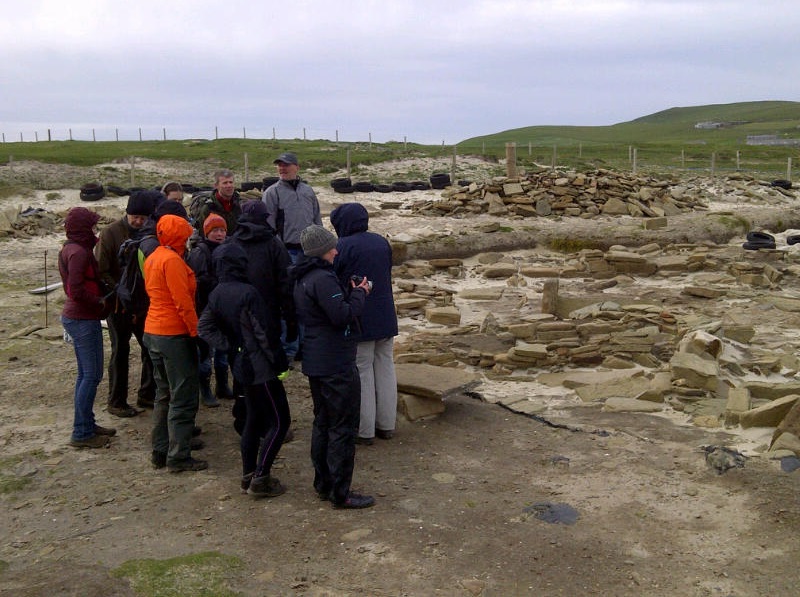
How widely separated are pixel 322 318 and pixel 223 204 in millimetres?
3195

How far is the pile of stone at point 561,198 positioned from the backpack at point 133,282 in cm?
1529

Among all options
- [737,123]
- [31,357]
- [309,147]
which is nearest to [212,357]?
[31,357]

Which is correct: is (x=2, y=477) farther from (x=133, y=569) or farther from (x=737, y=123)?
(x=737, y=123)

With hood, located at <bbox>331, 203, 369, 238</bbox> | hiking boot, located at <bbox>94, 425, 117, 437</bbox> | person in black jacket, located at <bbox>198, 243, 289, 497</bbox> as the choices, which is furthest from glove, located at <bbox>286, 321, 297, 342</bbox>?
hiking boot, located at <bbox>94, 425, 117, 437</bbox>

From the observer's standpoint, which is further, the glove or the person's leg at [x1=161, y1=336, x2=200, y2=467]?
the person's leg at [x1=161, y1=336, x2=200, y2=467]

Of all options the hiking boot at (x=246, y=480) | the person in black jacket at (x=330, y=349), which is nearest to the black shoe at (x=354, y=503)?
the person in black jacket at (x=330, y=349)

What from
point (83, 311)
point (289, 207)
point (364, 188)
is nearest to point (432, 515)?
point (83, 311)

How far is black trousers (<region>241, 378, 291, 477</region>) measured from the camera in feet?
18.8

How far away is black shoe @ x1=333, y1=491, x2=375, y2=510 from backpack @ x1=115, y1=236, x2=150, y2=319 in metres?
2.48

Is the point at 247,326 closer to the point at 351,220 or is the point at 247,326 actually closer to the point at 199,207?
the point at 351,220

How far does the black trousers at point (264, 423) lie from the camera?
18.8 feet

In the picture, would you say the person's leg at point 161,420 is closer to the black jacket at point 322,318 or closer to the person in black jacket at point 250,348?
the person in black jacket at point 250,348

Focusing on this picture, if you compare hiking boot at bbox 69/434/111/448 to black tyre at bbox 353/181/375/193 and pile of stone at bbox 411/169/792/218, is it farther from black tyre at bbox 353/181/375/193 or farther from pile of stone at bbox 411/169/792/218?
black tyre at bbox 353/181/375/193

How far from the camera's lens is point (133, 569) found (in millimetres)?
4934
